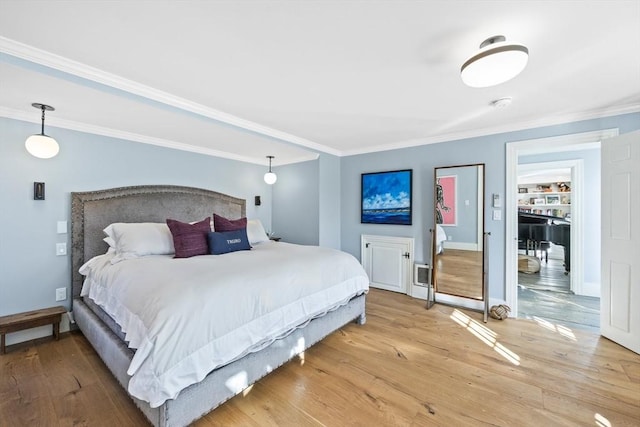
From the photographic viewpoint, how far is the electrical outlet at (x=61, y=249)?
283cm

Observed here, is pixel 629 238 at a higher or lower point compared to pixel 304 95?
lower

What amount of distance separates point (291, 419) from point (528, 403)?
159 centimetres

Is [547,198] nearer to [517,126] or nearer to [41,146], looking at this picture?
[517,126]

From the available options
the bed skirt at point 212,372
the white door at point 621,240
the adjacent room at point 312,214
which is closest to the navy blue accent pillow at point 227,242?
the adjacent room at point 312,214

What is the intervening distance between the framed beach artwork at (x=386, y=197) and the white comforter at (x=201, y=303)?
1884 millimetres

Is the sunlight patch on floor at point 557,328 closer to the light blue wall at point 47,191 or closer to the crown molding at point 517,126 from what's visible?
the crown molding at point 517,126

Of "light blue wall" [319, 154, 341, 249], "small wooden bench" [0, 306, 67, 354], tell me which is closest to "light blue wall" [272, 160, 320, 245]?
"light blue wall" [319, 154, 341, 249]

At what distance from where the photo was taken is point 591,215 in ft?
13.2

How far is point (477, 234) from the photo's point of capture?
356 cm

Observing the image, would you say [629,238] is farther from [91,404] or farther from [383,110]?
[91,404]

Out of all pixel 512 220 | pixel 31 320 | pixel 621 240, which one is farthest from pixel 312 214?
pixel 621 240

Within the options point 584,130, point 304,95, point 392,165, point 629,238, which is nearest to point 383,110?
point 304,95

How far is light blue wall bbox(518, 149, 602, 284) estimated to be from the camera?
398 centimetres

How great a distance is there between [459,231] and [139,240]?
3.86 meters
